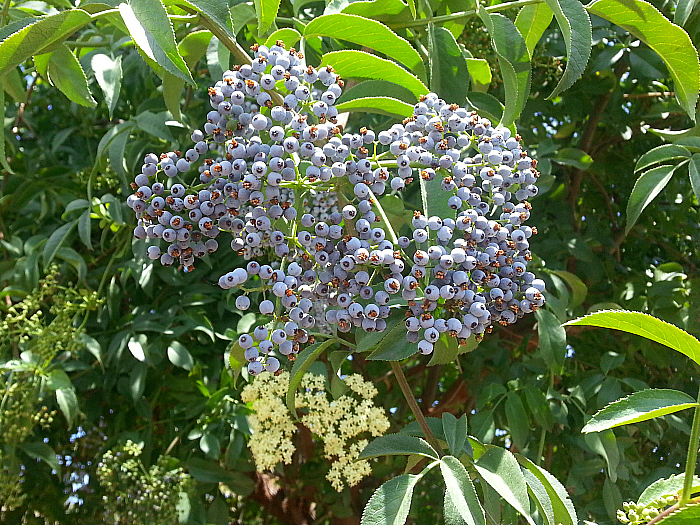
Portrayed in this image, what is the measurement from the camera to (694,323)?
71.5 inches

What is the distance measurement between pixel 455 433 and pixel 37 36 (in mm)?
749

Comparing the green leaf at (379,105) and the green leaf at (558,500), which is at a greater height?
the green leaf at (379,105)

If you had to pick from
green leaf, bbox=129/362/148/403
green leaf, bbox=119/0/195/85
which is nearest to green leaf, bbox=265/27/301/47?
green leaf, bbox=119/0/195/85

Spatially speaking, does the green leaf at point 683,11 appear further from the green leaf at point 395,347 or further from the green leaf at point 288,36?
the green leaf at point 395,347

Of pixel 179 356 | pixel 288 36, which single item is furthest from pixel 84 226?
pixel 288 36

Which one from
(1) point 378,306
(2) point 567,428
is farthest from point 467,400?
(1) point 378,306

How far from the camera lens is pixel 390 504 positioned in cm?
87

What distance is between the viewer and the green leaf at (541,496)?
896 millimetres

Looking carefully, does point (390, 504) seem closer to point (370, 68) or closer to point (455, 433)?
point (455, 433)

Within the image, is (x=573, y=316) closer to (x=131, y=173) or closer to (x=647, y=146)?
(x=647, y=146)

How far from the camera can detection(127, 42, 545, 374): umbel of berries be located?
843 millimetres

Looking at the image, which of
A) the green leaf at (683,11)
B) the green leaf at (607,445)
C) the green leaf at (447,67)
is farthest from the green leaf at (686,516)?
the green leaf at (683,11)

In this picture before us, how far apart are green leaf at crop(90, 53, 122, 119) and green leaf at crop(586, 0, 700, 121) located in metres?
0.85

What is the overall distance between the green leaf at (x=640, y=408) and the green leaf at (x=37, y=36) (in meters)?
0.77
